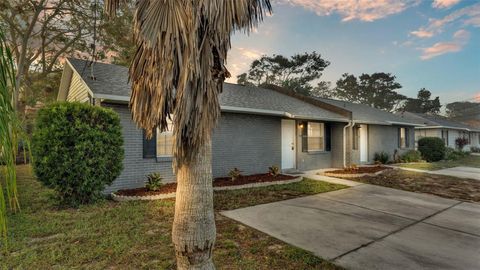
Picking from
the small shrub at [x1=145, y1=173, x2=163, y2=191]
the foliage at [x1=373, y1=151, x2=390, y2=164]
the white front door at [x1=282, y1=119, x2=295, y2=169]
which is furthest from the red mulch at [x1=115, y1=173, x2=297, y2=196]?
the foliage at [x1=373, y1=151, x2=390, y2=164]

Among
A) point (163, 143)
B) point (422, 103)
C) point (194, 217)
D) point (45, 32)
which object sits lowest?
point (194, 217)

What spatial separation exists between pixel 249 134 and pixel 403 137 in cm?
1511

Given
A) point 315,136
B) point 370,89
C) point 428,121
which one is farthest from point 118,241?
point 370,89

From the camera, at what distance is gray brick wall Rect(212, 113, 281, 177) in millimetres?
9617

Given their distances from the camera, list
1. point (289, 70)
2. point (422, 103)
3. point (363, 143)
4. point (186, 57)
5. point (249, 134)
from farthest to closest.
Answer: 1. point (422, 103)
2. point (289, 70)
3. point (363, 143)
4. point (249, 134)
5. point (186, 57)

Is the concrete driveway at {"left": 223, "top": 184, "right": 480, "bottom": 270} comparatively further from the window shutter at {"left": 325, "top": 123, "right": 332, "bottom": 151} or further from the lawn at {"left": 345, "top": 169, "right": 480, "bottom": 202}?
the window shutter at {"left": 325, "top": 123, "right": 332, "bottom": 151}

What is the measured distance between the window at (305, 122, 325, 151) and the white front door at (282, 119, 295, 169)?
3.65ft

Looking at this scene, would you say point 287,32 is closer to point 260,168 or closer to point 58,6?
point 260,168

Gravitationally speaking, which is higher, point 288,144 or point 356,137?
point 356,137

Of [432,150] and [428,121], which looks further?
[428,121]

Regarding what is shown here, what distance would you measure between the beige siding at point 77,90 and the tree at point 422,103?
5826 centimetres

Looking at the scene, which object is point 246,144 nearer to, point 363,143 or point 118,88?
point 118,88

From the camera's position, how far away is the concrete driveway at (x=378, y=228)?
12.6 ft

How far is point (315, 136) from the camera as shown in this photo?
1357cm
